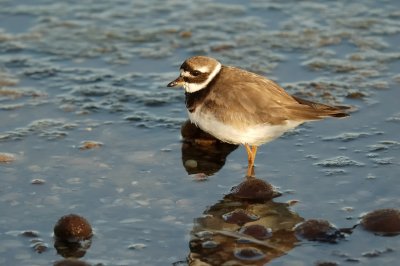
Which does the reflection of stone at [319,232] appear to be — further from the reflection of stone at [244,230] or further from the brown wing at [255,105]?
the brown wing at [255,105]

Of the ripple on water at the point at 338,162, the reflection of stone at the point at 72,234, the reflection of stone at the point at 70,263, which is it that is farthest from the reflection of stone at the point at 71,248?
the ripple on water at the point at 338,162

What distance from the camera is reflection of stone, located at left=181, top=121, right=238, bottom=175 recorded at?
7902 mm

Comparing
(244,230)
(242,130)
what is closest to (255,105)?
(242,130)

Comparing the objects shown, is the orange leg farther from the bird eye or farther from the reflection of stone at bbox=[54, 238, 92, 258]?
the reflection of stone at bbox=[54, 238, 92, 258]

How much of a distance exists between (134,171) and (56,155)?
86 centimetres

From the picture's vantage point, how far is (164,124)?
8781 mm

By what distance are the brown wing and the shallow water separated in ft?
1.73

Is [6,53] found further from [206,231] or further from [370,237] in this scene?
[370,237]

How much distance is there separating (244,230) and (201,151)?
1817 millimetres

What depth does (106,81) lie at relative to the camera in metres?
9.73

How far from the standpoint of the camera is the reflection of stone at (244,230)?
6188 mm

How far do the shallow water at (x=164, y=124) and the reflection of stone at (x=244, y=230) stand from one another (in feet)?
0.13

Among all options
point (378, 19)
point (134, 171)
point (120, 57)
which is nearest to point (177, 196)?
point (134, 171)

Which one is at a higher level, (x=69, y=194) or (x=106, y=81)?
(x=106, y=81)
